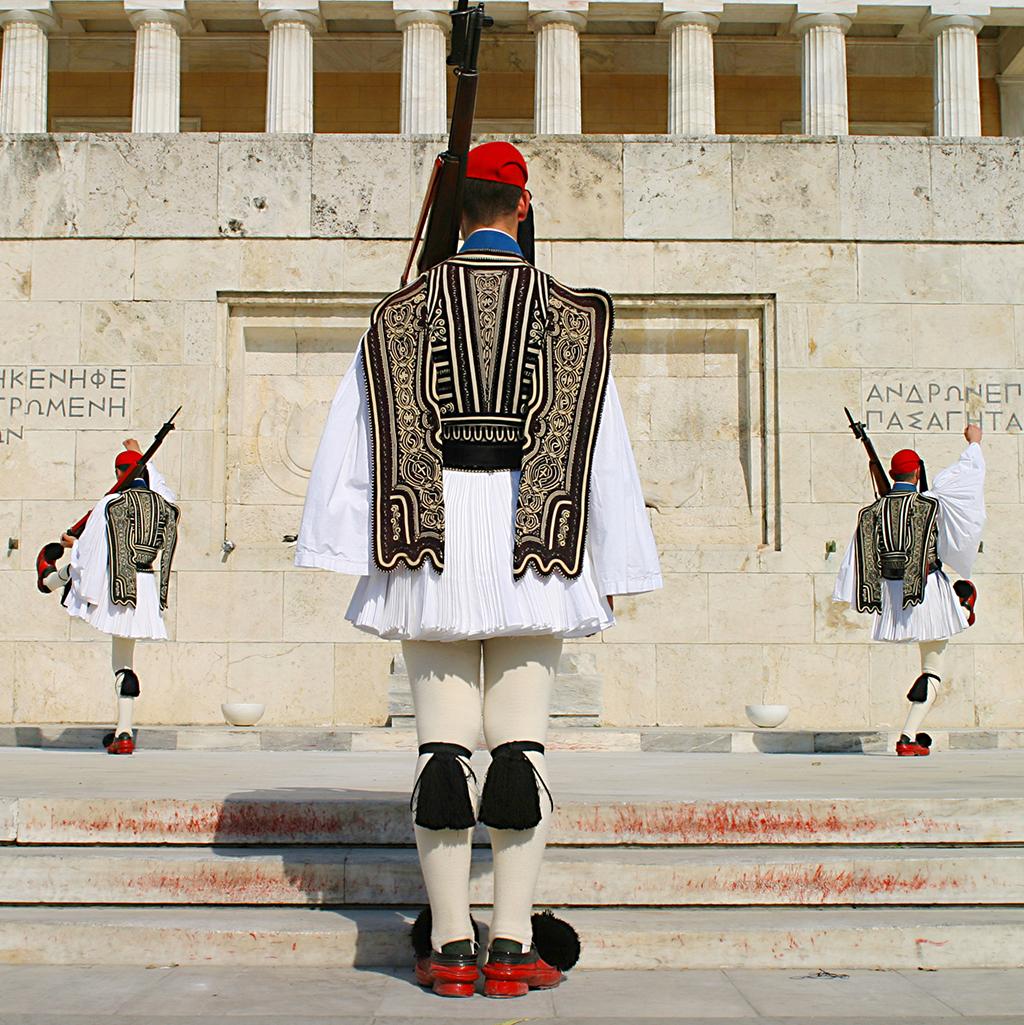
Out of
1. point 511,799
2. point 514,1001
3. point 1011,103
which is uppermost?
point 1011,103

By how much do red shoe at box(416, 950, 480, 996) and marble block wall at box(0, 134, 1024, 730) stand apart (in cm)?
959

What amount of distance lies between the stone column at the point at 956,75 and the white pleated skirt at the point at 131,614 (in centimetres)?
1832

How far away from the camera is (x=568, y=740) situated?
1112 centimetres

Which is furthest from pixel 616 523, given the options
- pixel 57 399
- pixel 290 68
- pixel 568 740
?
pixel 290 68

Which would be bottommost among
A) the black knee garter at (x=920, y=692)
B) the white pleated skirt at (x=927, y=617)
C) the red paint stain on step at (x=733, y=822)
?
the red paint stain on step at (x=733, y=822)

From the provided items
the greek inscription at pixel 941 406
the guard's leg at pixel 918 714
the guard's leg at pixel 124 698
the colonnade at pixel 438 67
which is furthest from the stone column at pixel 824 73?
the guard's leg at pixel 124 698

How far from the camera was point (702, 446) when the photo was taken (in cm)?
1475

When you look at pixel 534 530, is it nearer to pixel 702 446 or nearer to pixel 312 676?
pixel 312 676

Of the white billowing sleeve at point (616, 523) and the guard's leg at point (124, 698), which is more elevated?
the white billowing sleeve at point (616, 523)

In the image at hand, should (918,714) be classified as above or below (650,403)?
below

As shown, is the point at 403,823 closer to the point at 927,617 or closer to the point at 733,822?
the point at 733,822

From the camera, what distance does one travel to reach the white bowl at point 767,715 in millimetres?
12000

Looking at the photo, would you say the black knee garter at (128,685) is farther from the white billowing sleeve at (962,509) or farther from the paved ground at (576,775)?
the white billowing sleeve at (962,509)

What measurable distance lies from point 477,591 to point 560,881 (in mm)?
1205
